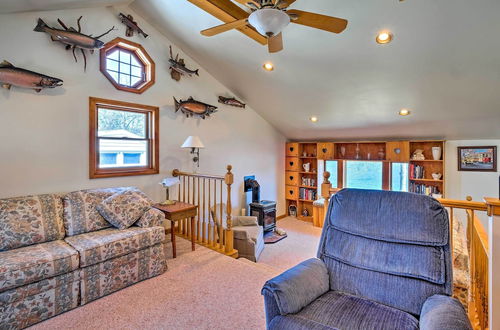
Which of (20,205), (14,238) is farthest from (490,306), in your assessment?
(20,205)

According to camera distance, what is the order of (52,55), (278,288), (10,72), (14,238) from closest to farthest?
(278,288)
(14,238)
(10,72)
(52,55)

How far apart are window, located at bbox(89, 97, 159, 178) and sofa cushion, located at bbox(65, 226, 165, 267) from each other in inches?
41.2

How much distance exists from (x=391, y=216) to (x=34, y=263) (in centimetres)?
262

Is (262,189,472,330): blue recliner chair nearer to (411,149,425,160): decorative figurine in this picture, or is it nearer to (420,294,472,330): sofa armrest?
(420,294,472,330): sofa armrest

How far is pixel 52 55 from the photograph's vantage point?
9.82 feet

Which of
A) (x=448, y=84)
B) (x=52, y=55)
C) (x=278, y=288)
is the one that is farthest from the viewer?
(x=448, y=84)

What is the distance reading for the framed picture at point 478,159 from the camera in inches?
174

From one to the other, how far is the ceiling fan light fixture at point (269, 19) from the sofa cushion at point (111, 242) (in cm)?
220

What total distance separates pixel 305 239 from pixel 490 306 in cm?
379

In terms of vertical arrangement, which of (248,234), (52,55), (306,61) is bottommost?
(248,234)

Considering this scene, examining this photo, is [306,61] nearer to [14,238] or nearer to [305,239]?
[305,239]

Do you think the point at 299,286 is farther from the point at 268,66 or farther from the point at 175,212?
the point at 268,66

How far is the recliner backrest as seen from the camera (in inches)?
60.5

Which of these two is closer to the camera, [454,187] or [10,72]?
[10,72]
